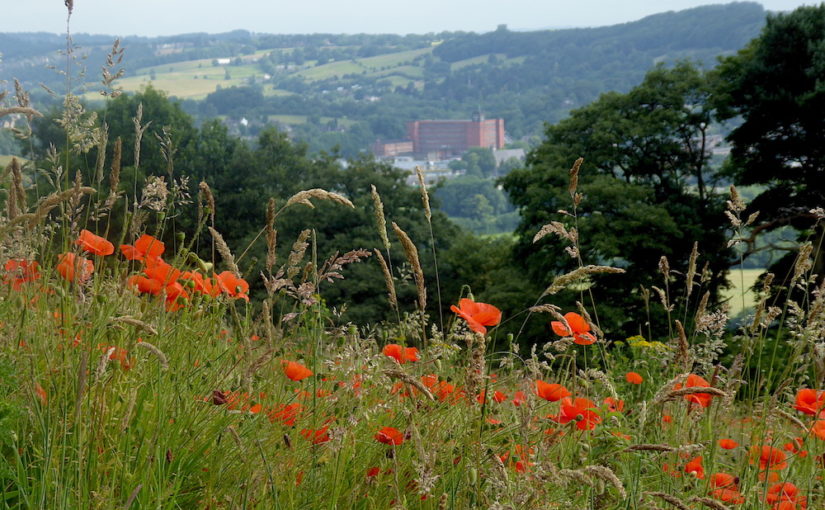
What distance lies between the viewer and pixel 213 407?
215 cm

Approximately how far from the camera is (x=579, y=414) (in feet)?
6.74

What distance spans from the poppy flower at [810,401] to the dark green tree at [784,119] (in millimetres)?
18720

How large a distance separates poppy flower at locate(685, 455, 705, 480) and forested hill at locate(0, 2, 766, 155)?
102m

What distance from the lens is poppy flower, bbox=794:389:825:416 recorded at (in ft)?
7.44

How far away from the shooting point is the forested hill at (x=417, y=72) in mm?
120125

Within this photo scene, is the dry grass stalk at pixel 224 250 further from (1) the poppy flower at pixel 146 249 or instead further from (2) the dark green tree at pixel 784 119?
(2) the dark green tree at pixel 784 119

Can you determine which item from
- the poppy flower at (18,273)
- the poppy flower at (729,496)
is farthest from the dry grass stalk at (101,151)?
the poppy flower at (729,496)

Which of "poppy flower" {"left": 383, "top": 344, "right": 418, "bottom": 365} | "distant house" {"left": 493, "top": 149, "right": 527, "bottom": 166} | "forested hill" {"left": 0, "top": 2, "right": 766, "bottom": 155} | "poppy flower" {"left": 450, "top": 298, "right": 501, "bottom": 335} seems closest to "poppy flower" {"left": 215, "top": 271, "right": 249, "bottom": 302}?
"poppy flower" {"left": 383, "top": 344, "right": 418, "bottom": 365}

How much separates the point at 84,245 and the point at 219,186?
37570 millimetres

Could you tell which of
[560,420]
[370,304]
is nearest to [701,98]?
[370,304]

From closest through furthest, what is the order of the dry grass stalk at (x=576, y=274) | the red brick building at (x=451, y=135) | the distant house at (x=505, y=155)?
the dry grass stalk at (x=576, y=274) → the distant house at (x=505, y=155) → the red brick building at (x=451, y=135)

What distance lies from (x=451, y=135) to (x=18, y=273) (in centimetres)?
12897

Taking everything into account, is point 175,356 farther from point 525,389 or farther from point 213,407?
point 525,389

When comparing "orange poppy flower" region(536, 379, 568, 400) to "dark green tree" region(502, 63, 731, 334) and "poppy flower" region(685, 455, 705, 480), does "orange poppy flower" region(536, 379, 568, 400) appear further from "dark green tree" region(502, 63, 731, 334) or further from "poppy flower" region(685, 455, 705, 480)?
"dark green tree" region(502, 63, 731, 334)
